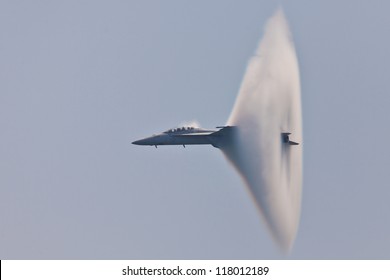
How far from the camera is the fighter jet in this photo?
79.8 m

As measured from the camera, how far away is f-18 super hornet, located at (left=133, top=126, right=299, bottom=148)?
3135 inches

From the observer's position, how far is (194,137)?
82.4 m

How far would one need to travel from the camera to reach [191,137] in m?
82.6

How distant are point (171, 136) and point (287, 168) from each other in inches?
343

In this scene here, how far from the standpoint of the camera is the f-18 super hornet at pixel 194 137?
79625mm

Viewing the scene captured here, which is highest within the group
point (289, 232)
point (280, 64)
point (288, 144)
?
point (280, 64)

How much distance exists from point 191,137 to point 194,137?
284mm

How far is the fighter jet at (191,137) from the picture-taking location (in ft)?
262
